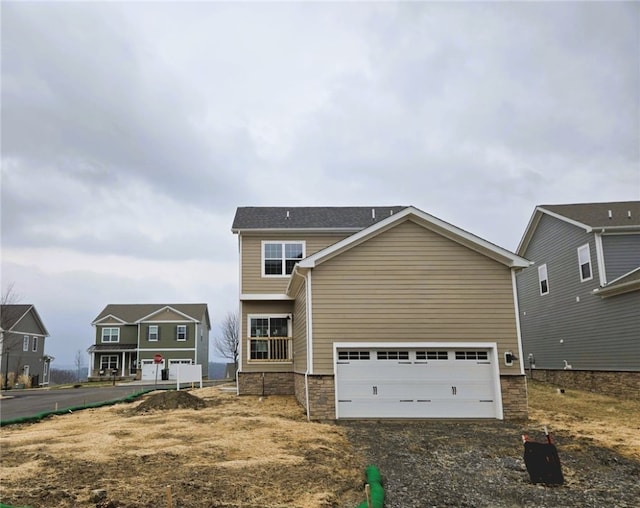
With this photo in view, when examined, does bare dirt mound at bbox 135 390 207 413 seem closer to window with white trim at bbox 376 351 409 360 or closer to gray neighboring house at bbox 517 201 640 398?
window with white trim at bbox 376 351 409 360

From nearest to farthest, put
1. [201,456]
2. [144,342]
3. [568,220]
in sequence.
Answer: [201,456], [568,220], [144,342]

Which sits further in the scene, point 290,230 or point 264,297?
point 290,230

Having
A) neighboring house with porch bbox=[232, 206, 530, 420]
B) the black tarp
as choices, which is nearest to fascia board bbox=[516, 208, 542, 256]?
neighboring house with porch bbox=[232, 206, 530, 420]

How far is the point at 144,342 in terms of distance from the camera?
42.5m

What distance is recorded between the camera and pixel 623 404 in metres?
14.6

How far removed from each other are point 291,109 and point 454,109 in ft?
20.9

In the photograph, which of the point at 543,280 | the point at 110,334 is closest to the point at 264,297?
the point at 543,280

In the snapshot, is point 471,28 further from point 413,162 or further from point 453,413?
point 453,413

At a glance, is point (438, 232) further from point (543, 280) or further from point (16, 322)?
point (16, 322)

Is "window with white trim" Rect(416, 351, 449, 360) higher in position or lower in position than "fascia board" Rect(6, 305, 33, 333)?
lower

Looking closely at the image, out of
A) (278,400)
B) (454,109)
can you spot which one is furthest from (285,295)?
(454,109)

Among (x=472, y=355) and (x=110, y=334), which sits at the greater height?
(x=110, y=334)

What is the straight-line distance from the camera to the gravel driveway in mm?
5910

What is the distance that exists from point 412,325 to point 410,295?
0.81 metres
